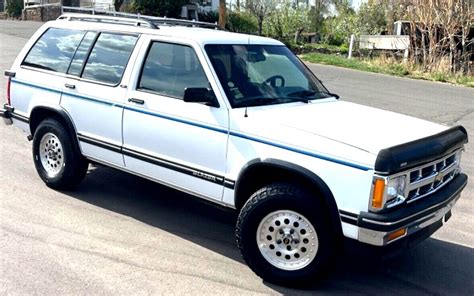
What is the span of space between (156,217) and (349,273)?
6.69 ft

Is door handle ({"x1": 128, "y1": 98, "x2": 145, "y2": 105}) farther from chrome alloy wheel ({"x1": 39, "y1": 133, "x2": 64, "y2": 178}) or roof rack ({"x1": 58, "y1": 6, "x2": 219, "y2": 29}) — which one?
chrome alloy wheel ({"x1": 39, "y1": 133, "x2": 64, "y2": 178})

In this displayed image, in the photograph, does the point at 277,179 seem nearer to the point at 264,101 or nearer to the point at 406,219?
the point at 264,101

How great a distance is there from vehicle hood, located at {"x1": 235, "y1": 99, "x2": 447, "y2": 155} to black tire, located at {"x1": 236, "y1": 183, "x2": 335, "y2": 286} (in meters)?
0.41

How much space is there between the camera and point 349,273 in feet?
13.9

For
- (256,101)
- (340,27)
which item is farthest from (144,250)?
(340,27)

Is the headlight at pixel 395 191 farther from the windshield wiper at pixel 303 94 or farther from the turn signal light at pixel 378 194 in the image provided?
the windshield wiper at pixel 303 94

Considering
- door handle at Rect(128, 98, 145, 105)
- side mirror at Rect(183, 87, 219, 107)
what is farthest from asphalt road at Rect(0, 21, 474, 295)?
side mirror at Rect(183, 87, 219, 107)

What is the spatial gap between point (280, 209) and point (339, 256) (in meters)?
0.66

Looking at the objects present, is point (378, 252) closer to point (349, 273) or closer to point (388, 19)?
point (349, 273)

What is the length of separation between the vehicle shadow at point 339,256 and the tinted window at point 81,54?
137 cm

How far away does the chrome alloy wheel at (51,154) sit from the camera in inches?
223

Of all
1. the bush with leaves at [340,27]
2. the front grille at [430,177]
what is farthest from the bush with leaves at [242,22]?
the front grille at [430,177]

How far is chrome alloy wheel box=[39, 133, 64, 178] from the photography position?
5664 millimetres

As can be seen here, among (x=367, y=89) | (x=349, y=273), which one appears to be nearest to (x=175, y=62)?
(x=349, y=273)
